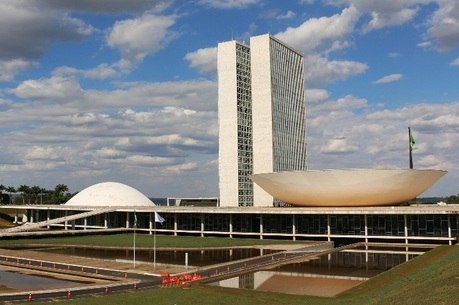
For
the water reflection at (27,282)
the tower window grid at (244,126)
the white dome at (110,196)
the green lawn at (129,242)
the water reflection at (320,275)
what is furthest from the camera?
the tower window grid at (244,126)

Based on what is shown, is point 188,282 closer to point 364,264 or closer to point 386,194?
point 364,264

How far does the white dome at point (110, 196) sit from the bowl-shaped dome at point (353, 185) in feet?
123

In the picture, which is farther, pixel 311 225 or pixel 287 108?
pixel 287 108

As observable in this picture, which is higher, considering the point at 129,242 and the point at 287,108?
the point at 287,108

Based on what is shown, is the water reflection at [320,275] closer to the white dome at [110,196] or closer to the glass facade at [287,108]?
the glass facade at [287,108]

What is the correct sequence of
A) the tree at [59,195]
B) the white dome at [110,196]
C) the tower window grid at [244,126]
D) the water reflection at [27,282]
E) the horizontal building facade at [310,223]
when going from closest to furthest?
1. the water reflection at [27,282]
2. the horizontal building facade at [310,223]
3. the white dome at [110,196]
4. the tower window grid at [244,126]
5. the tree at [59,195]

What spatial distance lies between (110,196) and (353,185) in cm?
5337

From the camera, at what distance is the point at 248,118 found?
10556cm

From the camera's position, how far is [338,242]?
67812 mm

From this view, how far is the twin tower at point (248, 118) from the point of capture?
103 m

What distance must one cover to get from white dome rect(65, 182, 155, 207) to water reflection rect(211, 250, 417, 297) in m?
57.5

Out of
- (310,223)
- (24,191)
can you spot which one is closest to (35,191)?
(24,191)

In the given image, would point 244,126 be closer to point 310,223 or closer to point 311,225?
point 310,223

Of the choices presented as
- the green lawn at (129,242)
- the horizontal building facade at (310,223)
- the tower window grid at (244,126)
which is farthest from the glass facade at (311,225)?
the tower window grid at (244,126)
